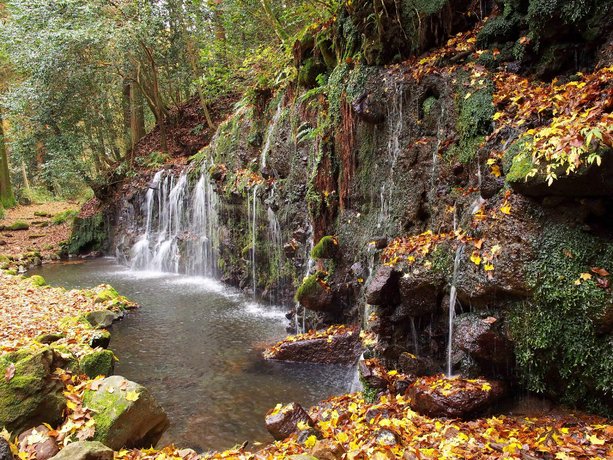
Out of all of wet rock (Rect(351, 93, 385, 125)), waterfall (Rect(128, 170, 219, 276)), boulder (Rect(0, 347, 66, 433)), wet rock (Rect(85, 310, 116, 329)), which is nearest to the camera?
boulder (Rect(0, 347, 66, 433))

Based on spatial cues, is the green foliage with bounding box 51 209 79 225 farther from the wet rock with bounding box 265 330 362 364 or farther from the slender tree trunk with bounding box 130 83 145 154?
the wet rock with bounding box 265 330 362 364

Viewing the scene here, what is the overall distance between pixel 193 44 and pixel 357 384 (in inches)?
703

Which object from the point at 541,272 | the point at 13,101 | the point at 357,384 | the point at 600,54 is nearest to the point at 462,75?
the point at 600,54

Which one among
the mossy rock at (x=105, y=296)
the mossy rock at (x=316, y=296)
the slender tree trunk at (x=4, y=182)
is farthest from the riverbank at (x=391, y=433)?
the slender tree trunk at (x=4, y=182)

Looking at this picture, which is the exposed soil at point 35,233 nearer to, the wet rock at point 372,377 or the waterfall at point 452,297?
the wet rock at point 372,377

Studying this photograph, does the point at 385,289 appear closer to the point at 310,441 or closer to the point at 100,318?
the point at 310,441

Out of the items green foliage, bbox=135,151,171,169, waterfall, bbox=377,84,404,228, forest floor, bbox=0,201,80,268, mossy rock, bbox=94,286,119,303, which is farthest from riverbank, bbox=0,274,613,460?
forest floor, bbox=0,201,80,268

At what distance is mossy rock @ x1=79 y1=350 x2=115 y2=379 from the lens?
20.0 ft

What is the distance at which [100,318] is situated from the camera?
31.5ft

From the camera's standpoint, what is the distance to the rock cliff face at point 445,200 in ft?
14.8

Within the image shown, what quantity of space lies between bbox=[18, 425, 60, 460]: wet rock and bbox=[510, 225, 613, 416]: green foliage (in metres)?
4.93

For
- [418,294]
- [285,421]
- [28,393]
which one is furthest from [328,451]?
[28,393]

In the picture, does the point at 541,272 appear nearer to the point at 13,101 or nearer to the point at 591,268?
the point at 591,268

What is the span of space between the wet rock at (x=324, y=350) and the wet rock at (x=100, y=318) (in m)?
4.12
